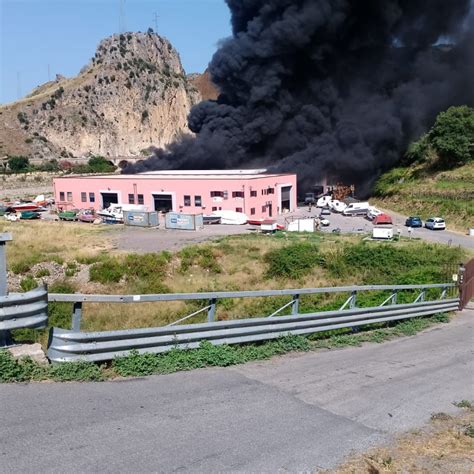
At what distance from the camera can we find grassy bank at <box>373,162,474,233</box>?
52438 mm

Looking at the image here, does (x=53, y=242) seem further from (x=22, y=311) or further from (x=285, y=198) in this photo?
(x=22, y=311)

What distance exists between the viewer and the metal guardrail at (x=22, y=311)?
6.62 meters

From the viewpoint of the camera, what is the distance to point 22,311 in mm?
6688

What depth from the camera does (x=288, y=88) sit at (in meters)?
81.1

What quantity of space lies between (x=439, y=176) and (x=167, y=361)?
60104 millimetres

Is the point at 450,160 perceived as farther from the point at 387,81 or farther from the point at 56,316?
the point at 56,316

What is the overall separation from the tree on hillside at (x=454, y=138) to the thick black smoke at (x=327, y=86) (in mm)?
9218

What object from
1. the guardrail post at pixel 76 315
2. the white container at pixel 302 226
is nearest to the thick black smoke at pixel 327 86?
the white container at pixel 302 226

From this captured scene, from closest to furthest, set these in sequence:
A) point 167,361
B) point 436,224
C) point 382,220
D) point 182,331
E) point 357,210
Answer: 1. point 167,361
2. point 182,331
3. point 436,224
4. point 382,220
5. point 357,210

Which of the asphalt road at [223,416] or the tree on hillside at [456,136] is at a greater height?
the tree on hillside at [456,136]

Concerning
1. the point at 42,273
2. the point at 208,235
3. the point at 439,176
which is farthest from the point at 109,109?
the point at 42,273

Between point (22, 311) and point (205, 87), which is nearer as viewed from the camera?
point (22, 311)

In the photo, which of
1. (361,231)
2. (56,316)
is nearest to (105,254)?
(56,316)

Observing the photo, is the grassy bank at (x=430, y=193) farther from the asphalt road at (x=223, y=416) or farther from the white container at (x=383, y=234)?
the asphalt road at (x=223, y=416)
